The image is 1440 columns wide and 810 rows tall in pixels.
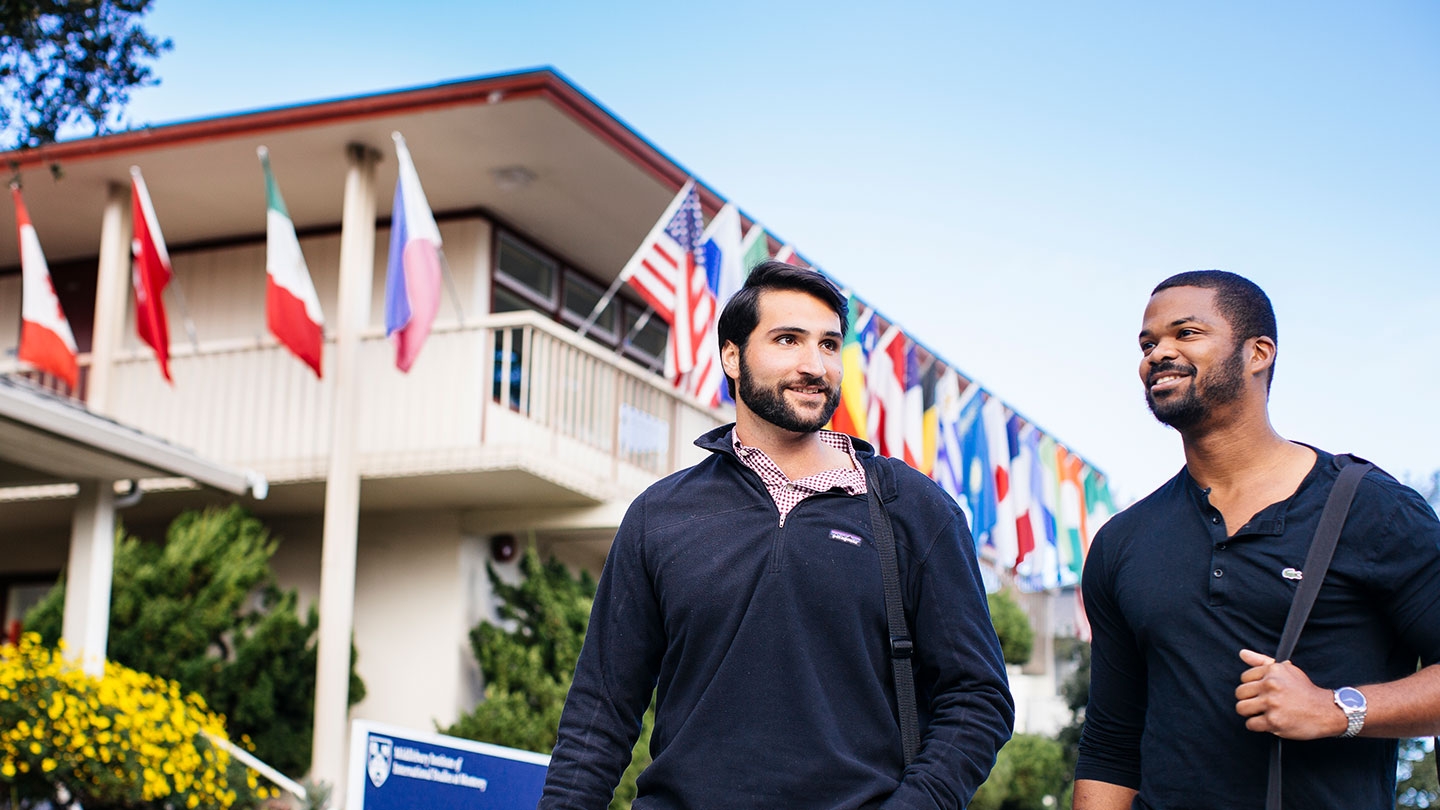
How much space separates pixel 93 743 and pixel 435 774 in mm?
4998

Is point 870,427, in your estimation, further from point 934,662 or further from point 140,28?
point 934,662

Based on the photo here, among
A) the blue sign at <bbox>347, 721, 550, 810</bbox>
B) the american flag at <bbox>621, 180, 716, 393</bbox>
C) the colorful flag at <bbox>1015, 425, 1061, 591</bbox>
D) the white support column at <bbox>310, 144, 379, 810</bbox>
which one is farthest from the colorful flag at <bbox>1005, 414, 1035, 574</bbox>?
the blue sign at <bbox>347, 721, 550, 810</bbox>

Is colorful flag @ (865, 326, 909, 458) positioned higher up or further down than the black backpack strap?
higher up

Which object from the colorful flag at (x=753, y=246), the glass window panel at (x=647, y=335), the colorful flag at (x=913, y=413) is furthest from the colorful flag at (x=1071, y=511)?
the colorful flag at (x=753, y=246)

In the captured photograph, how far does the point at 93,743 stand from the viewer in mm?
9914

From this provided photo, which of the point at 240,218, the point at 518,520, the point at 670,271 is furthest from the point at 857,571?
the point at 240,218

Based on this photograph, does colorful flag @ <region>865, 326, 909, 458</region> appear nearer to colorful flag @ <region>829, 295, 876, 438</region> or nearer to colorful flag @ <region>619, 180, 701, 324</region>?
colorful flag @ <region>829, 295, 876, 438</region>

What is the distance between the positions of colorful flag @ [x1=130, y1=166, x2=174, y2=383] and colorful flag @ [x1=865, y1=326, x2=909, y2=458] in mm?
7091

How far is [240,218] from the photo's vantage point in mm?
16156

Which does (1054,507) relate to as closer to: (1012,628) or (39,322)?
(1012,628)

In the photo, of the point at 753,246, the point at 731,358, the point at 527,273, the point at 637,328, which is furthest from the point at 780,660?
the point at 527,273

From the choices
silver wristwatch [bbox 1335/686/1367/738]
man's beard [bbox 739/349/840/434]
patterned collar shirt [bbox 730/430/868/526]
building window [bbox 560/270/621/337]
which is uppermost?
building window [bbox 560/270/621/337]

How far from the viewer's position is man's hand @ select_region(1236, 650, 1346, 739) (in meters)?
3.06

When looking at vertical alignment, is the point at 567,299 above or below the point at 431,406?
above
